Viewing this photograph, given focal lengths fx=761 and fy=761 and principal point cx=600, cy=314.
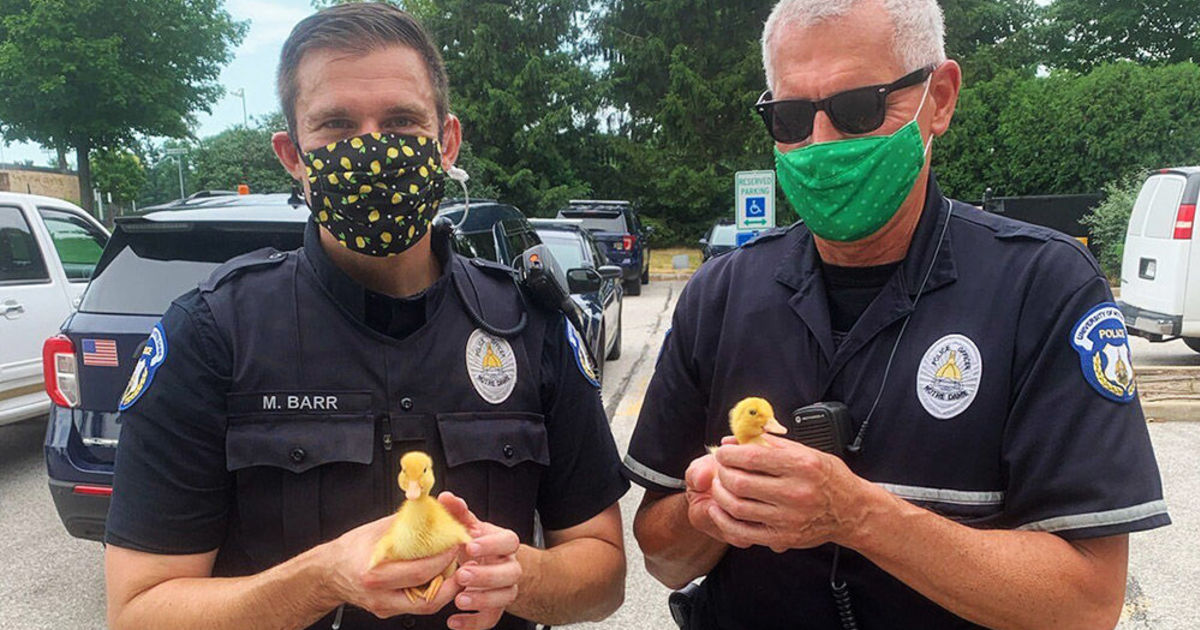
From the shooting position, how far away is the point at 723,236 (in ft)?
64.8

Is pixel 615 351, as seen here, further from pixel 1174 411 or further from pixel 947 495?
pixel 947 495

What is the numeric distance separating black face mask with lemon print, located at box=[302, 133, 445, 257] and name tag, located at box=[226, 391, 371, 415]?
0.33 m

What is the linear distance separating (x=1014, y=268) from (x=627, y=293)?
1785 centimetres

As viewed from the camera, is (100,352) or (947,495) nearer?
(947,495)

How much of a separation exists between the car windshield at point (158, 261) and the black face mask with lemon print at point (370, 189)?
232 centimetres

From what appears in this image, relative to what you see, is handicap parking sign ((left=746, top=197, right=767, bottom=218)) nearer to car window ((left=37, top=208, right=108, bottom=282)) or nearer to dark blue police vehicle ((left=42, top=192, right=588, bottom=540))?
dark blue police vehicle ((left=42, top=192, right=588, bottom=540))

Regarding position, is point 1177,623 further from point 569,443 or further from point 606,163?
point 606,163

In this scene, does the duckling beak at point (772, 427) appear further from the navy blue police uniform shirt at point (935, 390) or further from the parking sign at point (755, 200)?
the parking sign at point (755, 200)

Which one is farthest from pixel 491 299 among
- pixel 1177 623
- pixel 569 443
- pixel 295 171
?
pixel 1177 623

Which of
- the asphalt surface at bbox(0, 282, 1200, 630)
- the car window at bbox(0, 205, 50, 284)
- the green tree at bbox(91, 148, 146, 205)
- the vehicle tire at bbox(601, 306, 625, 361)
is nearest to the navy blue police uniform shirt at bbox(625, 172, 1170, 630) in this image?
the asphalt surface at bbox(0, 282, 1200, 630)

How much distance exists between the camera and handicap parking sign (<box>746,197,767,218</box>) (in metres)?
8.76

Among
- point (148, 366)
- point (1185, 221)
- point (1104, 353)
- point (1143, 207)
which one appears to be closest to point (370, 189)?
point (148, 366)

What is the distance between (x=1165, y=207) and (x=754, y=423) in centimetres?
948

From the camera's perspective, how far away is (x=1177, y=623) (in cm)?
367
